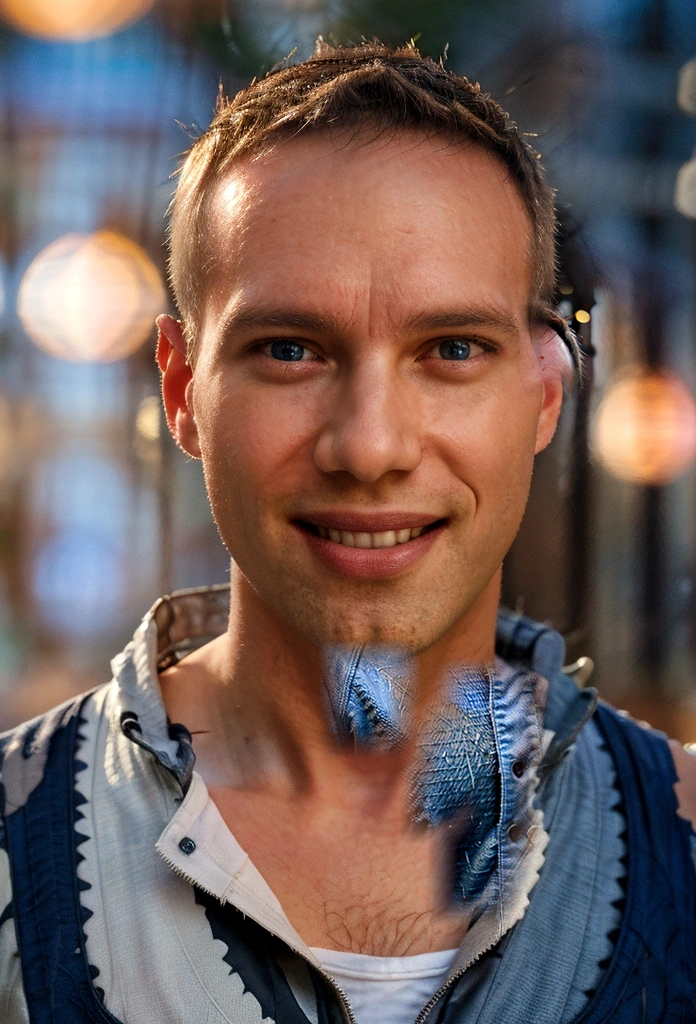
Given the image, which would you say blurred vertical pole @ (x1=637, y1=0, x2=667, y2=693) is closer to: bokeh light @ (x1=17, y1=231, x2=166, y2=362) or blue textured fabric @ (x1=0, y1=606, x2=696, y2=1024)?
blue textured fabric @ (x1=0, y1=606, x2=696, y2=1024)

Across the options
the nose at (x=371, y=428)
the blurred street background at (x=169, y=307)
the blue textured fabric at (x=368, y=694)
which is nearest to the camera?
the nose at (x=371, y=428)

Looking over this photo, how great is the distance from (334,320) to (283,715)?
1.66 feet

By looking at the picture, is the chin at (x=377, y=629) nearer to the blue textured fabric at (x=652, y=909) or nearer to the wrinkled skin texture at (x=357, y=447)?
the wrinkled skin texture at (x=357, y=447)

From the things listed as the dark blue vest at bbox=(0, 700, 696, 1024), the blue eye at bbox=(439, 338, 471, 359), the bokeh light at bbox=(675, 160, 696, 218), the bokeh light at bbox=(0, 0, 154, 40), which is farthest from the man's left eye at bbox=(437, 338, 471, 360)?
the bokeh light at bbox=(0, 0, 154, 40)

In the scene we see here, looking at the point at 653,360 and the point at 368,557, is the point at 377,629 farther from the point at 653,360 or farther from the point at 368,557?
the point at 653,360

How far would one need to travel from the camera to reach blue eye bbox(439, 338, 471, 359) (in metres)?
0.96

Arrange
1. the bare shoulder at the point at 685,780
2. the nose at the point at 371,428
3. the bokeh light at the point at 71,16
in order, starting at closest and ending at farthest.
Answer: the nose at the point at 371,428
the bare shoulder at the point at 685,780
the bokeh light at the point at 71,16

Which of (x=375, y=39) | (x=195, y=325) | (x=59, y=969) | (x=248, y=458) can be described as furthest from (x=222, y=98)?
A: (x=59, y=969)

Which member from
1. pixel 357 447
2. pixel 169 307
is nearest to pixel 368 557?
pixel 357 447

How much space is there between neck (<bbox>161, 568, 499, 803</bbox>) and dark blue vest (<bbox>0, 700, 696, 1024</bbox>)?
19 centimetres

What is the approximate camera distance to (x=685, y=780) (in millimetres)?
1156

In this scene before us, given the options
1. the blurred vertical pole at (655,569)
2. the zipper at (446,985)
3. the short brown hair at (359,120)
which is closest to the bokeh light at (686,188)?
the blurred vertical pole at (655,569)

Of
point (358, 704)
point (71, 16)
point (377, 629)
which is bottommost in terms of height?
point (358, 704)

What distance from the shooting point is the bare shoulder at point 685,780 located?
112cm
